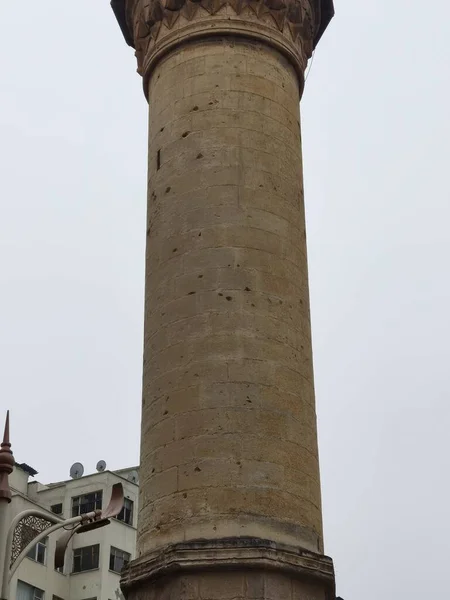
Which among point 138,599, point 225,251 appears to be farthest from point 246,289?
point 138,599

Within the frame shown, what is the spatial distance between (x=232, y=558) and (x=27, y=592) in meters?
28.2

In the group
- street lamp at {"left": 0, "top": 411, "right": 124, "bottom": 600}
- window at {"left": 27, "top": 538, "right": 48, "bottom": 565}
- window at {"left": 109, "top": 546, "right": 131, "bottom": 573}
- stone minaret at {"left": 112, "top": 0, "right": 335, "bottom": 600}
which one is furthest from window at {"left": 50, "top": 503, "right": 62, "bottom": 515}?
street lamp at {"left": 0, "top": 411, "right": 124, "bottom": 600}

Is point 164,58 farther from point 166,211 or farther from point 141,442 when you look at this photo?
point 141,442

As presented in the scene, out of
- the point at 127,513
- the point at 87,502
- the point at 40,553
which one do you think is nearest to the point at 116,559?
the point at 127,513

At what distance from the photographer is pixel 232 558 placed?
1079 centimetres

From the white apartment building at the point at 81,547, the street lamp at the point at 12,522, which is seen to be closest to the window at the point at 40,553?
the white apartment building at the point at 81,547

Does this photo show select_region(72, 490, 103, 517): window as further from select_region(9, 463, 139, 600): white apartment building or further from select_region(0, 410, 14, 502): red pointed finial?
select_region(0, 410, 14, 502): red pointed finial

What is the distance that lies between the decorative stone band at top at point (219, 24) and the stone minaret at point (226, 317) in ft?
0.07

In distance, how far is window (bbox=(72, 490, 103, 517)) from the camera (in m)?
40.0

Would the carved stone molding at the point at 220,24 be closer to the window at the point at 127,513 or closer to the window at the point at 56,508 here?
the window at the point at 127,513

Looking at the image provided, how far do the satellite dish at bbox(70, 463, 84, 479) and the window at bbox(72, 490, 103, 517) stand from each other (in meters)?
3.69

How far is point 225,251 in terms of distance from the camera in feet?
41.2

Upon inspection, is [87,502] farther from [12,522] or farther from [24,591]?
[12,522]

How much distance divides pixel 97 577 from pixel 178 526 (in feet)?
95.0
